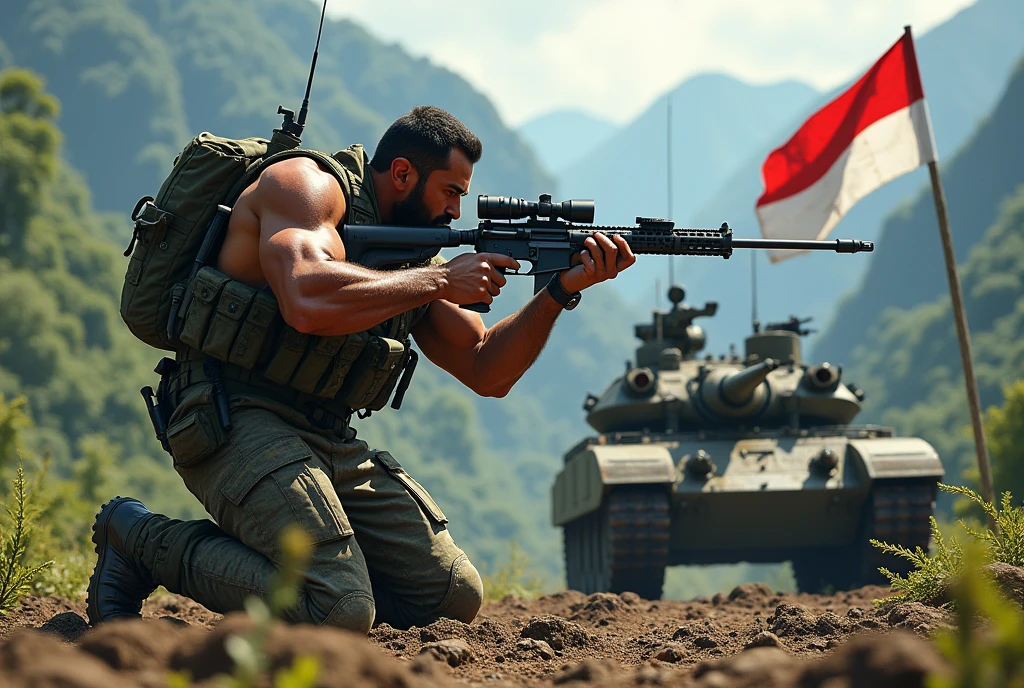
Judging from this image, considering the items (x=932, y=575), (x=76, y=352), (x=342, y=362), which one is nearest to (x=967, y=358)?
(x=932, y=575)

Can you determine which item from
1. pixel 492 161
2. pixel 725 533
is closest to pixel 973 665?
pixel 725 533

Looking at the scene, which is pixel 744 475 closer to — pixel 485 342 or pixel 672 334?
pixel 672 334

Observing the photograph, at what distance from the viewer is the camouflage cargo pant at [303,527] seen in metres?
4.47

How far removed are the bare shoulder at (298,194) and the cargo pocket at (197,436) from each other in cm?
79

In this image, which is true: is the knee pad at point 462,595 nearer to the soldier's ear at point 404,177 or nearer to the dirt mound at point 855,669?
the soldier's ear at point 404,177

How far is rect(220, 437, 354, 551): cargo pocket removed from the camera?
4.48 m

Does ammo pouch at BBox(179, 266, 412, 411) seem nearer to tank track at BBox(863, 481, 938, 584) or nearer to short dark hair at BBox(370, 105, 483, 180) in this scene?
short dark hair at BBox(370, 105, 483, 180)

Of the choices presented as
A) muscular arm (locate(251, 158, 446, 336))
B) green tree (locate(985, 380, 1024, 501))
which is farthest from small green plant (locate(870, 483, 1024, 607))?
green tree (locate(985, 380, 1024, 501))

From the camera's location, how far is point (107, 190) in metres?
130

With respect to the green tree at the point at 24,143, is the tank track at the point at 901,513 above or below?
below

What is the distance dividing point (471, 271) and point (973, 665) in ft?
10.9

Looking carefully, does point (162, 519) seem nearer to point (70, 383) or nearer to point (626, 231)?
point (626, 231)

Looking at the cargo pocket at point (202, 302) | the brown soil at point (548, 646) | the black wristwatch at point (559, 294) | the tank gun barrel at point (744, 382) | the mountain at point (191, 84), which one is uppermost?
the mountain at point (191, 84)

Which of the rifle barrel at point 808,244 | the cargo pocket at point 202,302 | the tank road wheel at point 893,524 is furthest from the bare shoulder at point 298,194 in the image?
the tank road wheel at point 893,524
